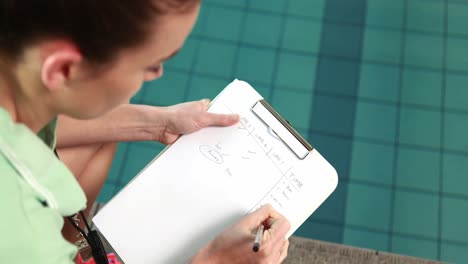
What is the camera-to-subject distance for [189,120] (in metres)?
1.08

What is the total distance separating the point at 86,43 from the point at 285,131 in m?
0.57

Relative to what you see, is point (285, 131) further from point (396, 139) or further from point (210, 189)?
point (396, 139)

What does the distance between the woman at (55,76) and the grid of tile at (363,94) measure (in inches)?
48.2

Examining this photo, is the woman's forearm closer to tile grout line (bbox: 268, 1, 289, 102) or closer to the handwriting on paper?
the handwriting on paper

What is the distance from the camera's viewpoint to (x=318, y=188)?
1.03 m

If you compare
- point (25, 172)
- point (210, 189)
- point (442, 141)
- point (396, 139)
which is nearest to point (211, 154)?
point (210, 189)

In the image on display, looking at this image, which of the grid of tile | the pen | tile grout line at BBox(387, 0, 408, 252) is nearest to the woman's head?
the pen

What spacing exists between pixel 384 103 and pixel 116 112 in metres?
1.24

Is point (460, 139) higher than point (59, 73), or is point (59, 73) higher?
point (59, 73)

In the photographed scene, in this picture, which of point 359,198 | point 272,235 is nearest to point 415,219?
point 359,198

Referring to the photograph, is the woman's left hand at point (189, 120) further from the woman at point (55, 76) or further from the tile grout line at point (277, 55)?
the tile grout line at point (277, 55)

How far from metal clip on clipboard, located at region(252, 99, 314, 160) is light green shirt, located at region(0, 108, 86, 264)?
0.47 m

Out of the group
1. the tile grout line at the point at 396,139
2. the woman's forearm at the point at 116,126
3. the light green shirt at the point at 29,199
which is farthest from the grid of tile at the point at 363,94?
the light green shirt at the point at 29,199

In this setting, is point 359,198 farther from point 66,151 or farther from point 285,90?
point 66,151
